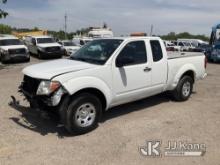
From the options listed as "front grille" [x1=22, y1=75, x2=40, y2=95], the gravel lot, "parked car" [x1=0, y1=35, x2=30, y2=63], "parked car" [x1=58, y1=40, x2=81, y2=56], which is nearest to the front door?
the gravel lot

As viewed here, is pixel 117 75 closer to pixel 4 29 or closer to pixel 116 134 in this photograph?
pixel 116 134

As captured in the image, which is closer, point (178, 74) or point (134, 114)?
point (134, 114)

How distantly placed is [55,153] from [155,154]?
63.9 inches

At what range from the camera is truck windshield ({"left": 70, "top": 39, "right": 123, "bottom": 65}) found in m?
5.69

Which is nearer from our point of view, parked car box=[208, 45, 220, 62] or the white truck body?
the white truck body

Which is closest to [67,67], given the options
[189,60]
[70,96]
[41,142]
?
[70,96]

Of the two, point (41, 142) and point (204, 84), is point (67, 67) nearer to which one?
point (41, 142)

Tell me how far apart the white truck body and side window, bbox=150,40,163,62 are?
3.5 inches

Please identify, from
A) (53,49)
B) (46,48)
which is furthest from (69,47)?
(46,48)

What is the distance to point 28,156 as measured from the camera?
171 inches

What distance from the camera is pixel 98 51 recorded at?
6.02m

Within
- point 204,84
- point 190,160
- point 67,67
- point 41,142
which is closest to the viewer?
point 190,160

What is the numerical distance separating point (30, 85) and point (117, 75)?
175cm

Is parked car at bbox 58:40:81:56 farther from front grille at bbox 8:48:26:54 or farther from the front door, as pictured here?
the front door
